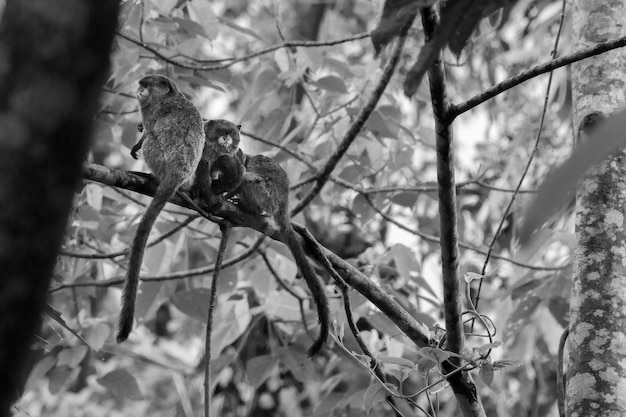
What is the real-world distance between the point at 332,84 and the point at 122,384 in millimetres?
2225

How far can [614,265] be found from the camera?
289cm

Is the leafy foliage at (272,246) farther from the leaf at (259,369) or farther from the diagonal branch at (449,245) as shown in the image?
Result: the diagonal branch at (449,245)

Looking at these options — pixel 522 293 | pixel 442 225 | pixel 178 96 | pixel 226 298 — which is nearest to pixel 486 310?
pixel 522 293

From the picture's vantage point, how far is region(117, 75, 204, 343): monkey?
3.35m

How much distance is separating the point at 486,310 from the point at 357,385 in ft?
8.13

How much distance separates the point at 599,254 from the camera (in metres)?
2.91

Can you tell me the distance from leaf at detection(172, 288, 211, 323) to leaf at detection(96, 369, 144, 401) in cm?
52

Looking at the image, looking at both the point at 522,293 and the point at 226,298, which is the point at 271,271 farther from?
the point at 522,293

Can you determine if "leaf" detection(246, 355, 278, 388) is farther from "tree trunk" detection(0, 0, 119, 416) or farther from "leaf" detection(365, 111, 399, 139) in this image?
"tree trunk" detection(0, 0, 119, 416)

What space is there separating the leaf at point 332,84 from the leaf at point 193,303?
1508mm

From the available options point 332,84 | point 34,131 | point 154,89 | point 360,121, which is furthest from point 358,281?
point 34,131

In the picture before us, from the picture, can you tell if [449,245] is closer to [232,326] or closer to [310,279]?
[310,279]

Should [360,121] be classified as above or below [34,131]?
above

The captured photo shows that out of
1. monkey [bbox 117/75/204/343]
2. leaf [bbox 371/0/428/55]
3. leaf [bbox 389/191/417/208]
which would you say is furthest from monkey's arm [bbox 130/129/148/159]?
leaf [bbox 371/0/428/55]
